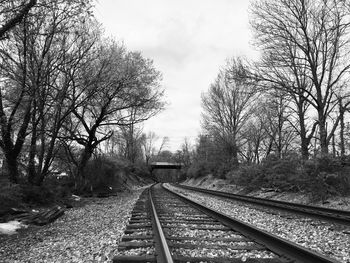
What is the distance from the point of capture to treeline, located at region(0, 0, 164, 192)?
11259 mm

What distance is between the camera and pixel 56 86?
15.6 metres

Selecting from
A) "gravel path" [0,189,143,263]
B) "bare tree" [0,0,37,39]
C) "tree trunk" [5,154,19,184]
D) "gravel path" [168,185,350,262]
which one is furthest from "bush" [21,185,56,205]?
"gravel path" [168,185,350,262]

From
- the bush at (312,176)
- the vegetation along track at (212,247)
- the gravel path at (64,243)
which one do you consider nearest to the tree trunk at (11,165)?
the gravel path at (64,243)

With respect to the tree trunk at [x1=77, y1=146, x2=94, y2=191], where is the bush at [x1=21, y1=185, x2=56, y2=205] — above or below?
below

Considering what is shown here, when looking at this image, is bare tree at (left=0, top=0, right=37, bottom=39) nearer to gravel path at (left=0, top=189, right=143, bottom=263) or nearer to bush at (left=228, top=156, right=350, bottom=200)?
gravel path at (left=0, top=189, right=143, bottom=263)

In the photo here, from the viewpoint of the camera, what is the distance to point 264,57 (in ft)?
71.5

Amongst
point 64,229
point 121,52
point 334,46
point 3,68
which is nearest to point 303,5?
point 334,46

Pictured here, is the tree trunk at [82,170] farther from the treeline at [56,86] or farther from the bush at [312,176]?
the bush at [312,176]

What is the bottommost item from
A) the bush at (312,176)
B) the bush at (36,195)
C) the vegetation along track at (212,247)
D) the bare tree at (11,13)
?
the vegetation along track at (212,247)

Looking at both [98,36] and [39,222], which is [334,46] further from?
[39,222]

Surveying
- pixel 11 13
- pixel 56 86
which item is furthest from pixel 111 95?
pixel 11 13

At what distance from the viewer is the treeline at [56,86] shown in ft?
36.9

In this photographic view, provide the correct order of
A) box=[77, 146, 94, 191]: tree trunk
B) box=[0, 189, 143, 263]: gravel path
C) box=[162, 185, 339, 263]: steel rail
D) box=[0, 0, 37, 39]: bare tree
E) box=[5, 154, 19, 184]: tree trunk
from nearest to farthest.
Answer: box=[162, 185, 339, 263]: steel rail → box=[0, 189, 143, 263]: gravel path → box=[0, 0, 37, 39]: bare tree → box=[5, 154, 19, 184]: tree trunk → box=[77, 146, 94, 191]: tree trunk

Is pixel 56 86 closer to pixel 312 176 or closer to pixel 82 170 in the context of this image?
pixel 82 170
